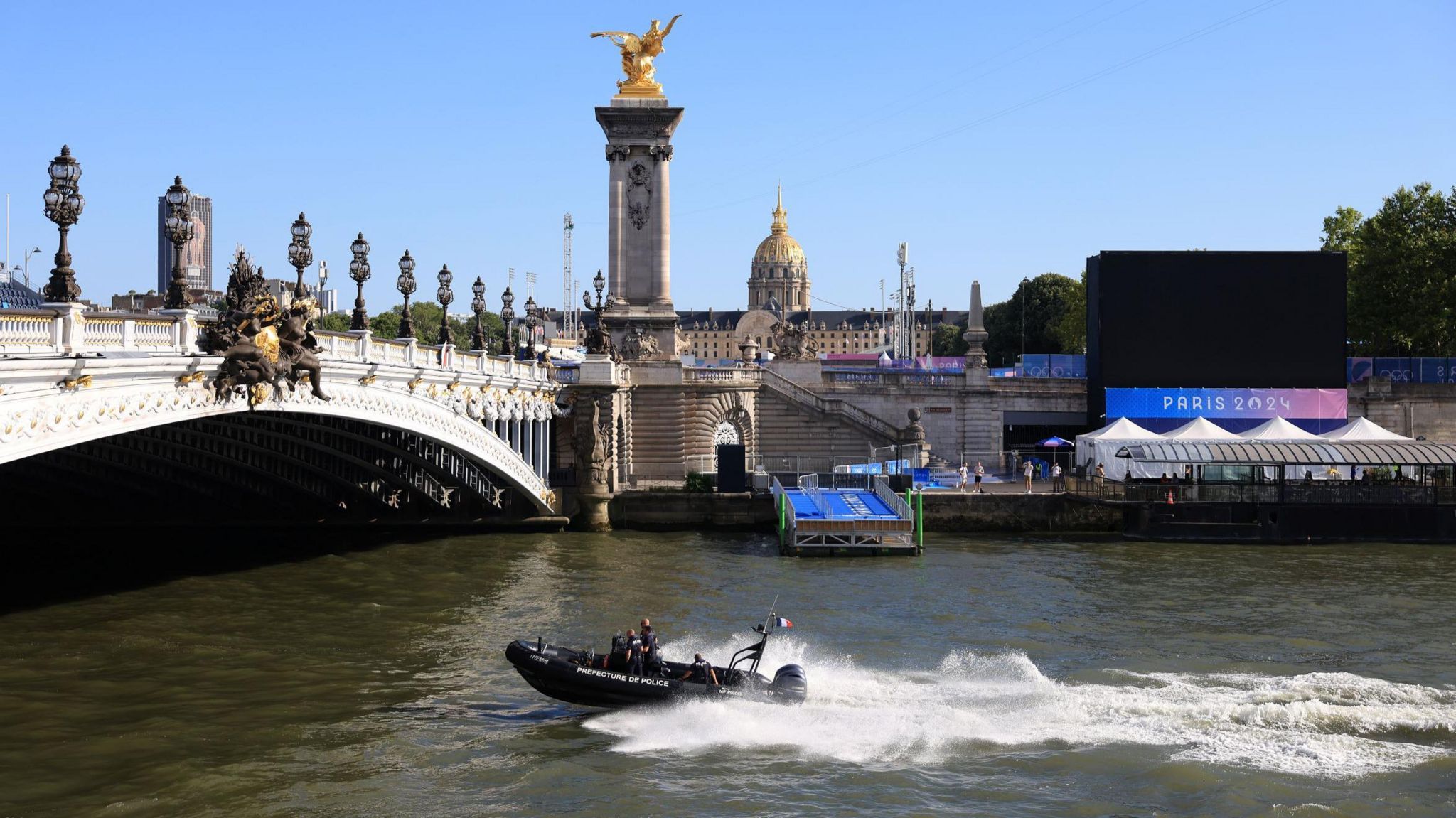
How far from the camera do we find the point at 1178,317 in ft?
235

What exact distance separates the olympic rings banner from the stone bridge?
29.0m

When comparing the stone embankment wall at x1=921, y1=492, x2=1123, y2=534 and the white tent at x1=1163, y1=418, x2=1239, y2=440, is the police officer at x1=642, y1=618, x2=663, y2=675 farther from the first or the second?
the white tent at x1=1163, y1=418, x2=1239, y2=440

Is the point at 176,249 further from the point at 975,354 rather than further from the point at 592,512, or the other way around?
the point at 975,354

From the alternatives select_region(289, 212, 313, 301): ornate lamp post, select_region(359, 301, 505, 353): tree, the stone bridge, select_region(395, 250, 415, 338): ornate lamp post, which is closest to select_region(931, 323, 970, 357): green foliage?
select_region(359, 301, 505, 353): tree

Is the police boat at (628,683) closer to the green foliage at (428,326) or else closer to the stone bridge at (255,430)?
the stone bridge at (255,430)

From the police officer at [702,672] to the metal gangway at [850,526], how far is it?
24.2 m

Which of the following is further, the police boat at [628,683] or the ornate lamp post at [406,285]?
the ornate lamp post at [406,285]

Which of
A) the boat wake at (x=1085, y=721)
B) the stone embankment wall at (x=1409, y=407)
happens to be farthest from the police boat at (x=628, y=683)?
the stone embankment wall at (x=1409, y=407)

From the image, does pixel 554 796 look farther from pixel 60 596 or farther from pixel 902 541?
pixel 902 541

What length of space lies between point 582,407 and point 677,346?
11744 mm

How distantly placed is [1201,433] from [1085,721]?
3941 centimetres

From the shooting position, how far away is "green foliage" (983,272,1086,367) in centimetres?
11111

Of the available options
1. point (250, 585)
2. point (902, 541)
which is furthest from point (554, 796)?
point (902, 541)

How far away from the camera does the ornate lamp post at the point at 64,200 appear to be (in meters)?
25.0
